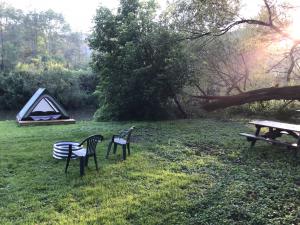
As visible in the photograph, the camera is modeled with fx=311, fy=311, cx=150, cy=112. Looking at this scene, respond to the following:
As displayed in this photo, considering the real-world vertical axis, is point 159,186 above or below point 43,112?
below

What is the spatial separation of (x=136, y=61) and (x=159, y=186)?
7.77m

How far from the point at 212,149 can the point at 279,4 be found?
6.21 m

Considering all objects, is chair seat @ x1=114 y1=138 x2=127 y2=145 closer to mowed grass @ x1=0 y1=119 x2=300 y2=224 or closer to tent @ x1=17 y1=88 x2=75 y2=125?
mowed grass @ x1=0 y1=119 x2=300 y2=224

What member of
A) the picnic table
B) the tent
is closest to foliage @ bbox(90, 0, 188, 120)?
the tent

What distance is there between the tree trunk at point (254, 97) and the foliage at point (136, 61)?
1847 mm

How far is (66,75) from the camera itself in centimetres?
2433

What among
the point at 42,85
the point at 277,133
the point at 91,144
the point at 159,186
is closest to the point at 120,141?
the point at 91,144

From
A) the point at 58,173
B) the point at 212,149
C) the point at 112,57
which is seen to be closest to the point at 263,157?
the point at 212,149

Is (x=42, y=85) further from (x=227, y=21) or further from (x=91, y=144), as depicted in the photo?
(x=91, y=144)

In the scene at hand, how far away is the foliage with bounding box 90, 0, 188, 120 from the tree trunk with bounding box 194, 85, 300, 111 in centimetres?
185

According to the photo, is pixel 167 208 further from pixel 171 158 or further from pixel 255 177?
pixel 171 158

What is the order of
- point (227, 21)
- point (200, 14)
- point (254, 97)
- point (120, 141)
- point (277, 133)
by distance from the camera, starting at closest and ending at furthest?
point (120, 141) < point (277, 133) < point (200, 14) < point (227, 21) < point (254, 97)

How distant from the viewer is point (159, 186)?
4438 millimetres

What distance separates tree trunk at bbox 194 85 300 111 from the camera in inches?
427
